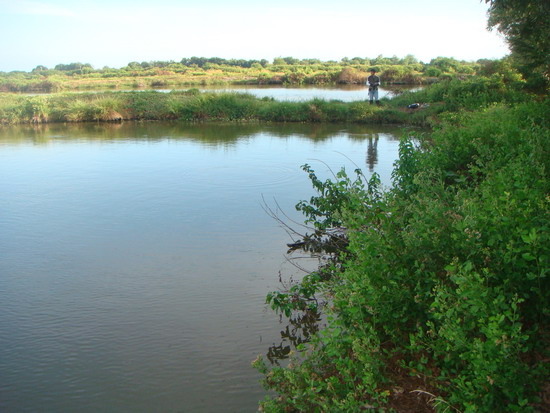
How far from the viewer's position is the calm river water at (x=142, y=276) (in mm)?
4801

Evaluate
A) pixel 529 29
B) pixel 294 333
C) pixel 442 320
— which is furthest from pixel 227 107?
pixel 442 320

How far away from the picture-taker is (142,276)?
710cm

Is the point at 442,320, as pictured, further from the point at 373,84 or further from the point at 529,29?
the point at 373,84

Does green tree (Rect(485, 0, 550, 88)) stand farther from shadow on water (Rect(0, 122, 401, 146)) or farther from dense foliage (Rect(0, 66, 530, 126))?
shadow on water (Rect(0, 122, 401, 146))

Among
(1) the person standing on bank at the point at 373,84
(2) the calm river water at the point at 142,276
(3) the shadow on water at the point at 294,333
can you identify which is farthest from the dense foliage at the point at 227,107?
(3) the shadow on water at the point at 294,333

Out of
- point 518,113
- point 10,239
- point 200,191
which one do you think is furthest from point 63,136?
point 518,113

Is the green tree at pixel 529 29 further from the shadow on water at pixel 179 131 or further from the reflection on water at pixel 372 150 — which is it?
the shadow on water at pixel 179 131

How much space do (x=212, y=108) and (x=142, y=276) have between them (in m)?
18.3

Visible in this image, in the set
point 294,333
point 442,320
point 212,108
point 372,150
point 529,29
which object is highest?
point 529,29

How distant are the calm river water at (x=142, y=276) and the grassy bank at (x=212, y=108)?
695 centimetres

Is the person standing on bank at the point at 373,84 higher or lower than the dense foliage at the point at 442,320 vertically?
higher

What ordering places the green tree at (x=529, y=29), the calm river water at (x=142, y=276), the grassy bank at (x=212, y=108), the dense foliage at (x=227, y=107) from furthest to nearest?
the grassy bank at (x=212, y=108)
the dense foliage at (x=227, y=107)
the green tree at (x=529, y=29)
the calm river water at (x=142, y=276)

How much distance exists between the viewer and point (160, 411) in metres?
4.40

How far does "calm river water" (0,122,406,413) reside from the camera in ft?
15.8
